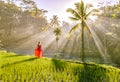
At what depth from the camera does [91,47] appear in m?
52.3

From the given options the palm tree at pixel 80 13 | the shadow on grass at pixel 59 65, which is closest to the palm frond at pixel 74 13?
the palm tree at pixel 80 13

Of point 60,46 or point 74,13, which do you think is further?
point 60,46

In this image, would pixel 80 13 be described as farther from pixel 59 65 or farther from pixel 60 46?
pixel 60 46

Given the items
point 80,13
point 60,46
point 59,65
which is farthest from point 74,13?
point 60,46

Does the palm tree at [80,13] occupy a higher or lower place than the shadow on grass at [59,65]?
higher

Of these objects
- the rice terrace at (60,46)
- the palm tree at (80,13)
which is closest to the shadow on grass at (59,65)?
the rice terrace at (60,46)

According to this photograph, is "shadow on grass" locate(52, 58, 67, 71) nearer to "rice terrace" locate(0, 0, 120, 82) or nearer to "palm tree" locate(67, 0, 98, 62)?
"rice terrace" locate(0, 0, 120, 82)

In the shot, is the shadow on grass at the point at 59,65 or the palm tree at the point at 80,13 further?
the palm tree at the point at 80,13

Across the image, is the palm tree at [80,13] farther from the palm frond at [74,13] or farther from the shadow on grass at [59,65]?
the shadow on grass at [59,65]

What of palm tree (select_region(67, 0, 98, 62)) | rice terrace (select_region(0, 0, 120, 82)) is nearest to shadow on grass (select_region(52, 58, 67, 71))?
rice terrace (select_region(0, 0, 120, 82))

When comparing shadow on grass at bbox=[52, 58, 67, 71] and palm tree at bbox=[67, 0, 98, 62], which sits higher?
palm tree at bbox=[67, 0, 98, 62]

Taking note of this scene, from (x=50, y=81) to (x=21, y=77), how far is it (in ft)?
3.68

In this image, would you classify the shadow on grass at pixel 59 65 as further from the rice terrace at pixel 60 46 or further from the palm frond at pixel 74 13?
the palm frond at pixel 74 13

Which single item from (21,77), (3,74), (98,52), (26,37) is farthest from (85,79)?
(26,37)
